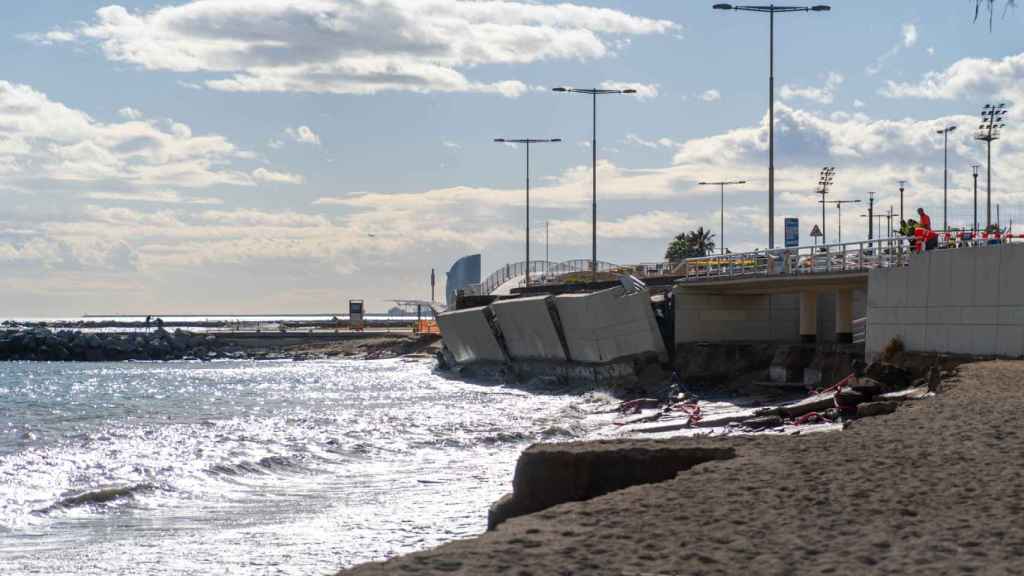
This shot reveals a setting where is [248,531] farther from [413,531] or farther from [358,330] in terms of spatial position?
[358,330]

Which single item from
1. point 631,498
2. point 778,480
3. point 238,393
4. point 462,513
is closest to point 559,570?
point 631,498

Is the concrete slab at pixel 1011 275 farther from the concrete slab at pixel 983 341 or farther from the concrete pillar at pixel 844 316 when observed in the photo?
the concrete pillar at pixel 844 316

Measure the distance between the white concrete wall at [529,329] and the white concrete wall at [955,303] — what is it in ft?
73.1

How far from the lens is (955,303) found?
27.1 metres

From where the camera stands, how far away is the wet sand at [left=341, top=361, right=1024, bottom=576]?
8188 mm

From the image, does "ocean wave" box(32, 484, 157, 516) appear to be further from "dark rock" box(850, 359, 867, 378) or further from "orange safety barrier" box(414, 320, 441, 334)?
"orange safety barrier" box(414, 320, 441, 334)

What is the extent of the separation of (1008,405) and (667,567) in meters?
10.3

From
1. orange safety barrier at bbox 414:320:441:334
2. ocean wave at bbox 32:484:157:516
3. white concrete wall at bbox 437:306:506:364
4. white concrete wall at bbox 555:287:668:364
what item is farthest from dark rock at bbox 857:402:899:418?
orange safety barrier at bbox 414:320:441:334

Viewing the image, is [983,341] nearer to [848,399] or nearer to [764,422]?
[848,399]

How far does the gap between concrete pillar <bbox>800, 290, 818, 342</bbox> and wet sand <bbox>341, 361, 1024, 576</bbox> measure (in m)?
27.0

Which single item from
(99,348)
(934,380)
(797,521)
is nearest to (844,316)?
(934,380)

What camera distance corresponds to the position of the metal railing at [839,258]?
30.7m

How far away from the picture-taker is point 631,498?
10.8 metres

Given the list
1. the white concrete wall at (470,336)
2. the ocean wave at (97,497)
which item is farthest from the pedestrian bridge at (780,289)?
the ocean wave at (97,497)
